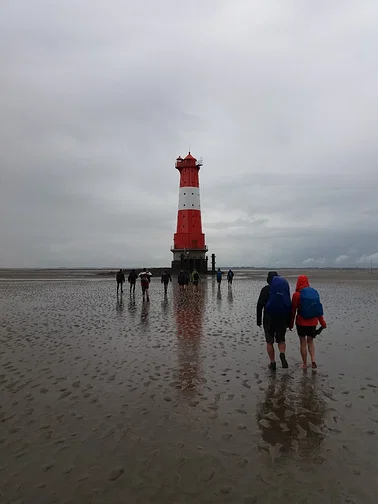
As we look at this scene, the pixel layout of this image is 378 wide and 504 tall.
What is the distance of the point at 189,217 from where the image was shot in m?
53.9

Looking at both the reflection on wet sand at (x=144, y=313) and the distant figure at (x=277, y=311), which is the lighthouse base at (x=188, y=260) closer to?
the reflection on wet sand at (x=144, y=313)

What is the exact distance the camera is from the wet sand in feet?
12.3

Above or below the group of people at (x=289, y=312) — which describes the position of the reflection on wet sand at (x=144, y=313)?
below

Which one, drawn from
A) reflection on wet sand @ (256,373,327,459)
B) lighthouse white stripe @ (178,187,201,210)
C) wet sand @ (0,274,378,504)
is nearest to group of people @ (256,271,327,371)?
wet sand @ (0,274,378,504)

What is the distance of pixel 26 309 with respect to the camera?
18.5 metres

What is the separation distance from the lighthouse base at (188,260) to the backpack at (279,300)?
45.2 metres

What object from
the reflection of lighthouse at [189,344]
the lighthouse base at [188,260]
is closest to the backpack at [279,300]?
the reflection of lighthouse at [189,344]

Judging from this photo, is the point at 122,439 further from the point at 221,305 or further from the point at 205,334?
the point at 221,305

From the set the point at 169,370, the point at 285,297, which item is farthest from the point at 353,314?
the point at 169,370

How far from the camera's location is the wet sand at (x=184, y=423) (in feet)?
12.3

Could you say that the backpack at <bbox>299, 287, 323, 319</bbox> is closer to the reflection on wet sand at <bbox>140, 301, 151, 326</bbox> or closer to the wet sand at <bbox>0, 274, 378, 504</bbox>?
the wet sand at <bbox>0, 274, 378, 504</bbox>

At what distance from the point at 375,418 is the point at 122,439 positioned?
357cm

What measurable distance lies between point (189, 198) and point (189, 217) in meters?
2.77

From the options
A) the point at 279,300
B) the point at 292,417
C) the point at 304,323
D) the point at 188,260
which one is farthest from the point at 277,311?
the point at 188,260
